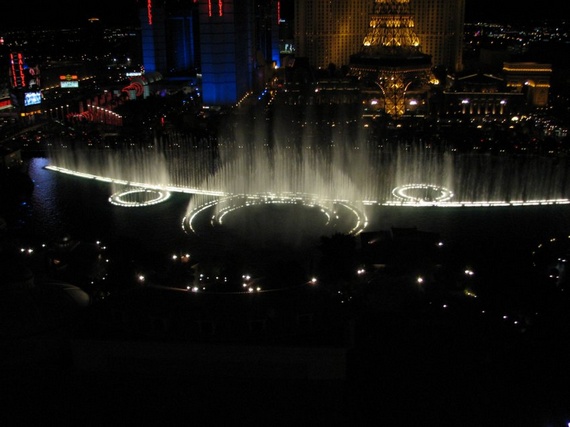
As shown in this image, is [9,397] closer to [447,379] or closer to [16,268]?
[16,268]

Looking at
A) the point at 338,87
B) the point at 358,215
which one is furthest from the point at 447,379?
the point at 338,87

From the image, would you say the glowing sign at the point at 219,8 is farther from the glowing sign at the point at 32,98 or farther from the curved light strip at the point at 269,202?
the curved light strip at the point at 269,202

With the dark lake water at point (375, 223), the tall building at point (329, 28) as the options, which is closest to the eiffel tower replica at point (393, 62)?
the tall building at point (329, 28)

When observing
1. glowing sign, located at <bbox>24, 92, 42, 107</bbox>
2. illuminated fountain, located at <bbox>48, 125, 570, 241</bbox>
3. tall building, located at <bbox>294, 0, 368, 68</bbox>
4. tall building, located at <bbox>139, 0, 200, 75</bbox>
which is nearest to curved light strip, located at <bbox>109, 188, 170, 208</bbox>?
illuminated fountain, located at <bbox>48, 125, 570, 241</bbox>

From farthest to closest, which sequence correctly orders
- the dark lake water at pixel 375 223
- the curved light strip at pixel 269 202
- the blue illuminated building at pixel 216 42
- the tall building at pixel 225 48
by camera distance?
the blue illuminated building at pixel 216 42 < the tall building at pixel 225 48 < the curved light strip at pixel 269 202 < the dark lake water at pixel 375 223

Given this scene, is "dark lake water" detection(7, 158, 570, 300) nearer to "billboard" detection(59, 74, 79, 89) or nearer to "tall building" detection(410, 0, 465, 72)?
"billboard" detection(59, 74, 79, 89)

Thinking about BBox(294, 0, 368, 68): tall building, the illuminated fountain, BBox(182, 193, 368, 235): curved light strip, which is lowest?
BBox(182, 193, 368, 235): curved light strip

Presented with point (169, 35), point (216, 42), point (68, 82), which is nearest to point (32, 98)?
point (216, 42)
